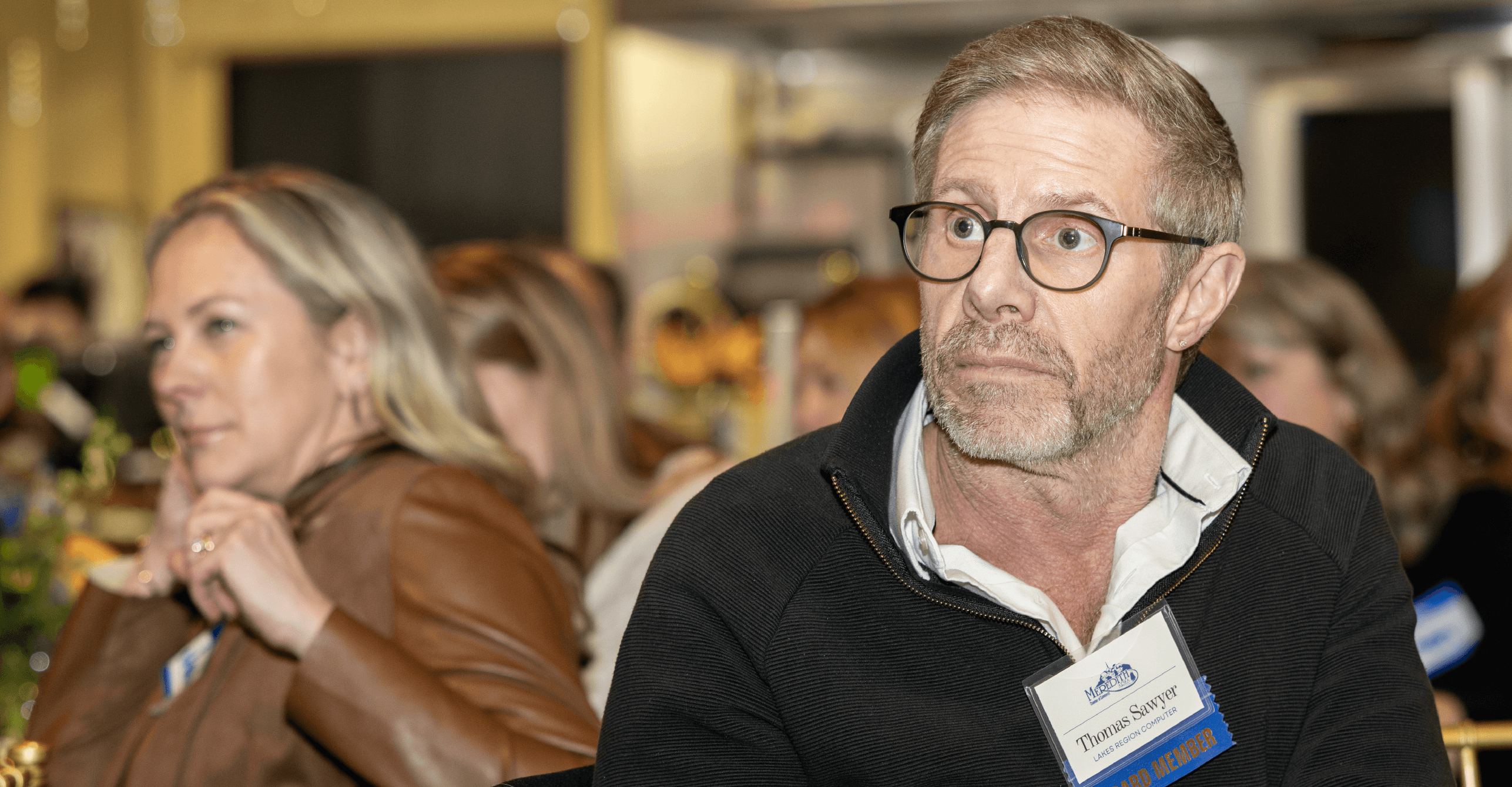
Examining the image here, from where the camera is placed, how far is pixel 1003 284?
1.27 metres

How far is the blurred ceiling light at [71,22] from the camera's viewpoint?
6879 mm

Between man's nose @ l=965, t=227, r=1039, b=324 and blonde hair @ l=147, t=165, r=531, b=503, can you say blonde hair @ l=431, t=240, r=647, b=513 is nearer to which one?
blonde hair @ l=147, t=165, r=531, b=503

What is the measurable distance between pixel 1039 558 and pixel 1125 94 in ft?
1.54

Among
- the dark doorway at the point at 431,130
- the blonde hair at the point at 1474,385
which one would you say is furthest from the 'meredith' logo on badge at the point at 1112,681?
the dark doorway at the point at 431,130

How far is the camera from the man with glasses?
4.02ft

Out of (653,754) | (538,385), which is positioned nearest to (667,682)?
(653,754)

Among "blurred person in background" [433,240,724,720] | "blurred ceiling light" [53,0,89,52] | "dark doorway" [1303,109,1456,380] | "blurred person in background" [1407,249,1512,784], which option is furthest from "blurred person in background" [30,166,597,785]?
"blurred ceiling light" [53,0,89,52]

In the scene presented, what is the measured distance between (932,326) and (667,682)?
17.1 inches

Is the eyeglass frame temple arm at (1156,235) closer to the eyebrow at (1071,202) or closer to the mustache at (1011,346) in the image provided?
the eyebrow at (1071,202)

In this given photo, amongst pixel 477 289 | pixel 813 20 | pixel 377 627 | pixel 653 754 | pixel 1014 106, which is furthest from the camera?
pixel 813 20

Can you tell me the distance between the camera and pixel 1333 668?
4.28 feet

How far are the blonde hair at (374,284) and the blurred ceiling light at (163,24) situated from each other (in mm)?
5949

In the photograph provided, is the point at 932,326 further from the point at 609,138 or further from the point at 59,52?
the point at 59,52

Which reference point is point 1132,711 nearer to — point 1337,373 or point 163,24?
point 1337,373
